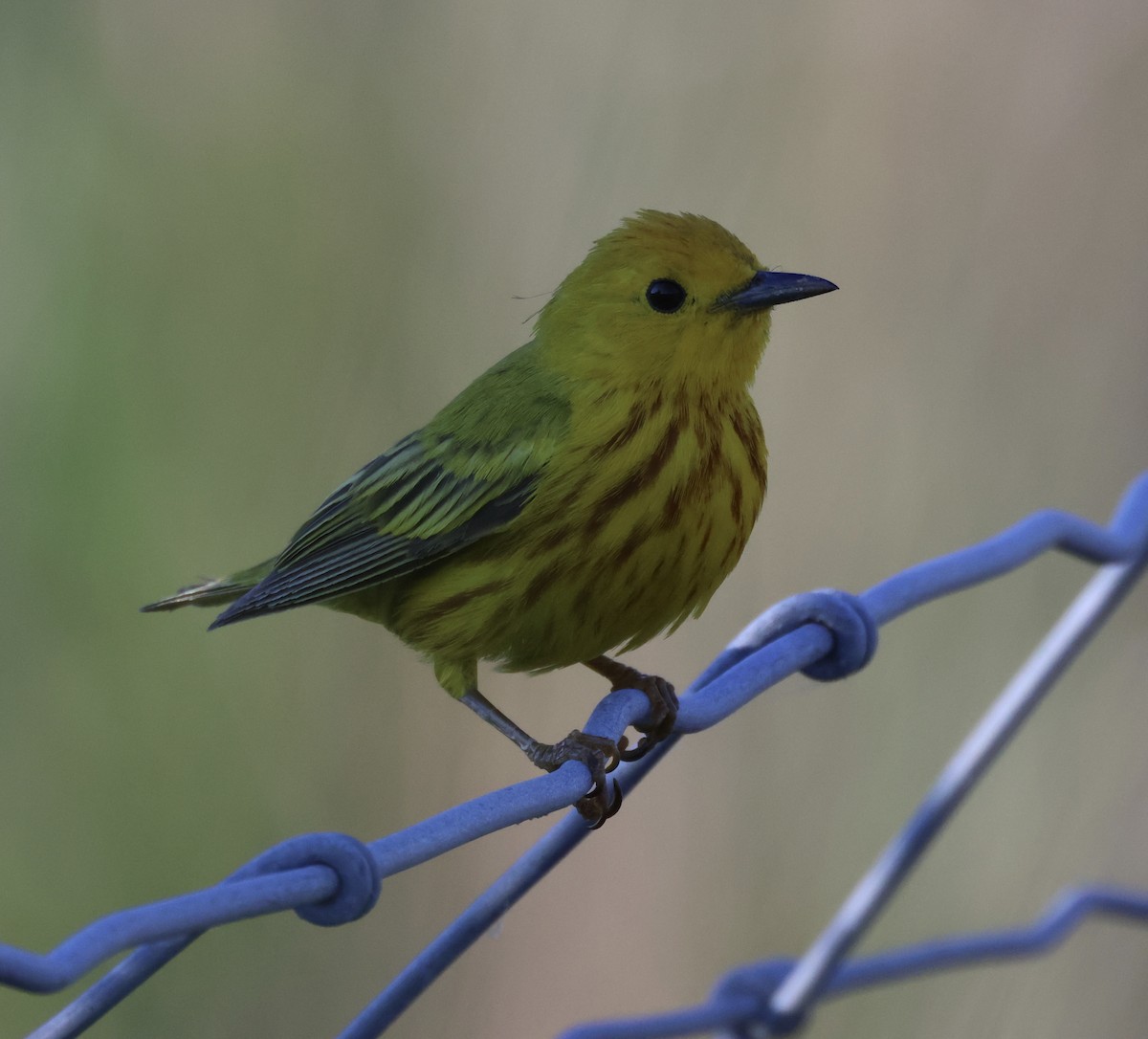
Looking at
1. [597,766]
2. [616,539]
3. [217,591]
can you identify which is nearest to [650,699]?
[597,766]

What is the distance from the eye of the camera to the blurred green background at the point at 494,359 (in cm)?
476

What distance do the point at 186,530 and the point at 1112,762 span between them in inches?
122

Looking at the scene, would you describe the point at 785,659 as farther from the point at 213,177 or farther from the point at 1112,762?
the point at 213,177

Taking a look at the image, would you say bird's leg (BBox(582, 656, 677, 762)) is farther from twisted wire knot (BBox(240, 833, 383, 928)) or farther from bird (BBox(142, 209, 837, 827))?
twisted wire knot (BBox(240, 833, 383, 928))

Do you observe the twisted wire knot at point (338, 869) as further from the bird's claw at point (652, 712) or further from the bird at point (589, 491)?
the bird at point (589, 491)

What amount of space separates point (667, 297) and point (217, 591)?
1.51 metres

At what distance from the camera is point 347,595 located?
354cm

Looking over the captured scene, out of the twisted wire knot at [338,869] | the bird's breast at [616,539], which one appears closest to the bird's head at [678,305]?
the bird's breast at [616,539]

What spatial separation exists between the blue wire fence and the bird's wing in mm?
863

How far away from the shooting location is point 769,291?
314 cm

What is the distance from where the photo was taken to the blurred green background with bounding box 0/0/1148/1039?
15.6ft

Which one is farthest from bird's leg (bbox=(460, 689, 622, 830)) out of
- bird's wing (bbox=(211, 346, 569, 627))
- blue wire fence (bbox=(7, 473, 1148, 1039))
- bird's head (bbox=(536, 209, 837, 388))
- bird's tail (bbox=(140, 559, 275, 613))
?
bird's tail (bbox=(140, 559, 275, 613))

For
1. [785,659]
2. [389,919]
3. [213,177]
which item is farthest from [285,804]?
[785,659]

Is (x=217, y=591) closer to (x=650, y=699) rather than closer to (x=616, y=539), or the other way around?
(x=616, y=539)
